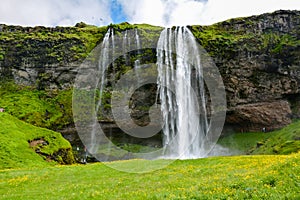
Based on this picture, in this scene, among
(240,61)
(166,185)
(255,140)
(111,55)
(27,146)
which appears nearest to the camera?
(166,185)

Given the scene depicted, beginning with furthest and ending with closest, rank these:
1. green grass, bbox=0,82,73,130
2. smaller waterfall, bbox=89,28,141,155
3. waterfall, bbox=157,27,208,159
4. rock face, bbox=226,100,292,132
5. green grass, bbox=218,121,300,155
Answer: smaller waterfall, bbox=89,28,141,155
rock face, bbox=226,100,292,132
green grass, bbox=0,82,73,130
waterfall, bbox=157,27,208,159
green grass, bbox=218,121,300,155

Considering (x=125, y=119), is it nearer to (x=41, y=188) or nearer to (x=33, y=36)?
(x=33, y=36)

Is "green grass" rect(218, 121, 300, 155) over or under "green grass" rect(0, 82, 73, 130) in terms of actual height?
under

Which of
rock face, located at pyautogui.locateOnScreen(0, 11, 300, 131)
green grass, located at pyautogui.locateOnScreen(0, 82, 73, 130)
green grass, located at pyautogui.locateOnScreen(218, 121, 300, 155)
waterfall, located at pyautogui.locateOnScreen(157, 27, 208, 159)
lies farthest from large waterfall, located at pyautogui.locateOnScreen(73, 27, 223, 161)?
green grass, located at pyautogui.locateOnScreen(218, 121, 300, 155)

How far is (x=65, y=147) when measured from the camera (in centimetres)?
3944

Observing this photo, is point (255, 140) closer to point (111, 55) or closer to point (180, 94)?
point (180, 94)

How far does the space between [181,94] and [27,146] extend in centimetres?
3516

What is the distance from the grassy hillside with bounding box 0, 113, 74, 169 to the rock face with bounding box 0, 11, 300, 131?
1073 inches

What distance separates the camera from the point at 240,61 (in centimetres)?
6456

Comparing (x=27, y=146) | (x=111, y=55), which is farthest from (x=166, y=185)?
(x=111, y=55)

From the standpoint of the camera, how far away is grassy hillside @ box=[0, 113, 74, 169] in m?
31.3

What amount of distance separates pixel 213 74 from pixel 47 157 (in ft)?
137

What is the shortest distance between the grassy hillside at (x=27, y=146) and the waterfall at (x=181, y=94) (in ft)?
87.6

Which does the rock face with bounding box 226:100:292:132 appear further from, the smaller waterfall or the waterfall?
the smaller waterfall
